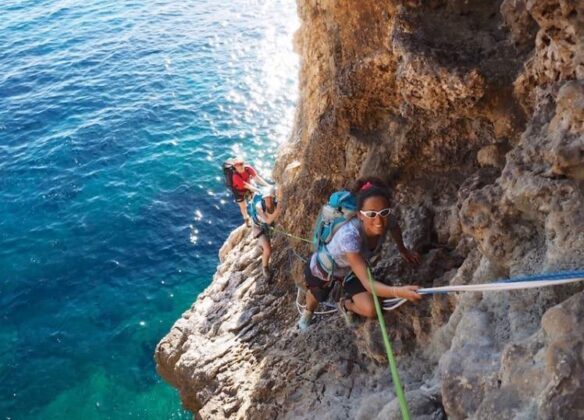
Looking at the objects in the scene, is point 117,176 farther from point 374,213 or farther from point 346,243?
point 374,213

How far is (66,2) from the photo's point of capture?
135 ft

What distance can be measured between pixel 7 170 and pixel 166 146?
6.82 metres

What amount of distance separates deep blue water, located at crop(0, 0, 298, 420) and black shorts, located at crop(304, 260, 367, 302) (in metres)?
8.57

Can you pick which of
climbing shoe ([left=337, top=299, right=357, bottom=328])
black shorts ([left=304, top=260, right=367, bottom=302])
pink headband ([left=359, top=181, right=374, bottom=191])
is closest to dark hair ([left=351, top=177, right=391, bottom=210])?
pink headband ([left=359, top=181, right=374, bottom=191])

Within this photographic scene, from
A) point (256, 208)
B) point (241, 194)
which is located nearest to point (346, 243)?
point (256, 208)

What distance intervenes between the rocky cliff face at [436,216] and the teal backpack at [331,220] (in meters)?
0.98

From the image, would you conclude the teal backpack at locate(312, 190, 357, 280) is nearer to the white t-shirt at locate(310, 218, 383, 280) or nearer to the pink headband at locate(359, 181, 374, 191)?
the white t-shirt at locate(310, 218, 383, 280)

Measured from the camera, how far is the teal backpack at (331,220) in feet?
22.0

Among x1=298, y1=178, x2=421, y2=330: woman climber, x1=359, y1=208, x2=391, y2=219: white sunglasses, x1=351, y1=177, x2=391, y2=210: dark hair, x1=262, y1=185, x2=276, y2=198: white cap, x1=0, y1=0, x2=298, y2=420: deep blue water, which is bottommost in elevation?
x1=0, y1=0, x2=298, y2=420: deep blue water

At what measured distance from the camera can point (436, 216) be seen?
729 centimetres

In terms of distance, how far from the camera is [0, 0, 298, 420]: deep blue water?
15.9 meters

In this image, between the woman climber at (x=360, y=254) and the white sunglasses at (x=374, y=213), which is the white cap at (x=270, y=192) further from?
the white sunglasses at (x=374, y=213)

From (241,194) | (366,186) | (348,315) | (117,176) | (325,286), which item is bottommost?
(117,176)

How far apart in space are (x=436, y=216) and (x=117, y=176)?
18334 mm
